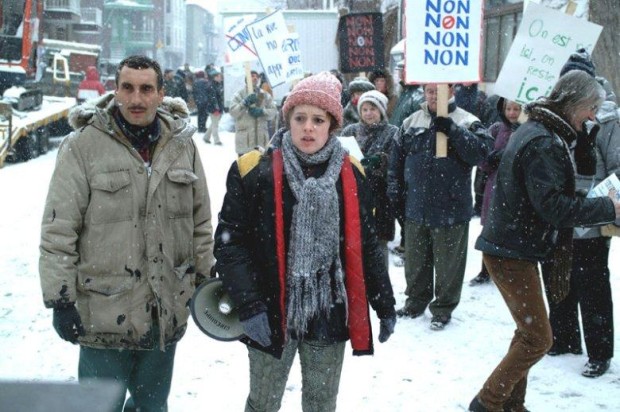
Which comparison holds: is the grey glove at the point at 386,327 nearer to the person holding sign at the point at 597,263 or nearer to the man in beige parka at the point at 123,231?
the man in beige parka at the point at 123,231

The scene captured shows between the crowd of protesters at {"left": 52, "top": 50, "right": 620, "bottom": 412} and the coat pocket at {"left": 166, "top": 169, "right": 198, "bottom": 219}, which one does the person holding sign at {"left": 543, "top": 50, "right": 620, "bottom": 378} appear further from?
the coat pocket at {"left": 166, "top": 169, "right": 198, "bottom": 219}

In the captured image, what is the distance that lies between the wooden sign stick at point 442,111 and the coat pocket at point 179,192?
2.49 meters

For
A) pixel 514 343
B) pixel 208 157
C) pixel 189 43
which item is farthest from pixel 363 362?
pixel 189 43

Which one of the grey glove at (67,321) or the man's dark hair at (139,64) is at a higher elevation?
the man's dark hair at (139,64)

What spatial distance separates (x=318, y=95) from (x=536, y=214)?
1.46 meters

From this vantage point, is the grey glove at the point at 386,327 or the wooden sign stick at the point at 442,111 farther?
the wooden sign stick at the point at 442,111

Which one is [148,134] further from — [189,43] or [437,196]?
[189,43]

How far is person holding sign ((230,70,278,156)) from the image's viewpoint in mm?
11047

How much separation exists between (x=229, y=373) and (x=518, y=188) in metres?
2.36

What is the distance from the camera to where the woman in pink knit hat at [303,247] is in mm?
2689

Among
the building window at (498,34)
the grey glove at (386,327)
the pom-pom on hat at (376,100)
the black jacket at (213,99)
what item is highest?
the building window at (498,34)

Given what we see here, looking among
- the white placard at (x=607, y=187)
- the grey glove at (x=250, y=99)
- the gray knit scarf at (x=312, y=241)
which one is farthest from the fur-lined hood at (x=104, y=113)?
the grey glove at (x=250, y=99)

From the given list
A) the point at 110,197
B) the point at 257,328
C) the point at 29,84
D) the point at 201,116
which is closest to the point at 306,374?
the point at 257,328

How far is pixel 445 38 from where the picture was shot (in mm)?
5219
